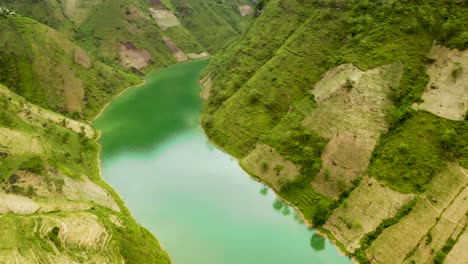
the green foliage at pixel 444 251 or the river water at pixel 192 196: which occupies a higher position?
the green foliage at pixel 444 251

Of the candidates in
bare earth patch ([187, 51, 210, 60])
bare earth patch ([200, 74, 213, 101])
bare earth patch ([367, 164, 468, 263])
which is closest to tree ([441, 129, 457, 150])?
bare earth patch ([367, 164, 468, 263])

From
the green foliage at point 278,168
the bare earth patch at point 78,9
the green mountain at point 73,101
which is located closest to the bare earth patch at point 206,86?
the green mountain at point 73,101

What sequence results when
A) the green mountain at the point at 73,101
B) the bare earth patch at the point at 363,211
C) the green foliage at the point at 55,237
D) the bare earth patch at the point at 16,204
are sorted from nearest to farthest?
1. the green foliage at the point at 55,237
2. the green mountain at the point at 73,101
3. the bare earth patch at the point at 16,204
4. the bare earth patch at the point at 363,211

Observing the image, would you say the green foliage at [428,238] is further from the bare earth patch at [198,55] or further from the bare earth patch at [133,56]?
the bare earth patch at [198,55]

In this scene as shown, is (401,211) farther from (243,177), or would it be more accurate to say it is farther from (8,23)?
(8,23)

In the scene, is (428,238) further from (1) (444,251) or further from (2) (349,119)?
(2) (349,119)

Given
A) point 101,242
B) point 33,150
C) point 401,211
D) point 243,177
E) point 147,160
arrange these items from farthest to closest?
point 147,160, point 243,177, point 33,150, point 401,211, point 101,242

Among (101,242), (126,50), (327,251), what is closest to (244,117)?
(327,251)
